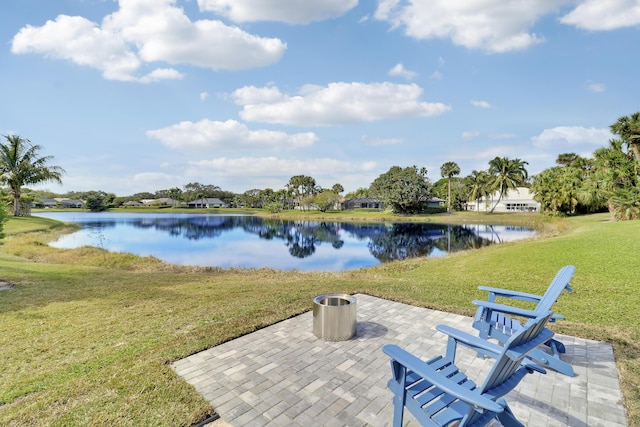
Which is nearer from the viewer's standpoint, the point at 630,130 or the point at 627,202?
the point at 627,202

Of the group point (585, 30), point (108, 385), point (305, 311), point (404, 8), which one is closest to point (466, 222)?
point (585, 30)

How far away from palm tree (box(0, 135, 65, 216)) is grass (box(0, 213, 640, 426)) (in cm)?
2738

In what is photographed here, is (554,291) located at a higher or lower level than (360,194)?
lower

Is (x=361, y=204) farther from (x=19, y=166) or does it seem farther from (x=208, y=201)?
(x=19, y=166)

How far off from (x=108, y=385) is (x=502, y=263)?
11551 millimetres

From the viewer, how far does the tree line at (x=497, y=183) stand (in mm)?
23094

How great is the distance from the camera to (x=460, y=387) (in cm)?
186

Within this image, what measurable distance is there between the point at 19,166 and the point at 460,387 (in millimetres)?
40680

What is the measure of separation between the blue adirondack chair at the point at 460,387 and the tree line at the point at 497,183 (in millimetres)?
27112

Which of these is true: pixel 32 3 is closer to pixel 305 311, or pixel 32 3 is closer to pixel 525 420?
pixel 305 311

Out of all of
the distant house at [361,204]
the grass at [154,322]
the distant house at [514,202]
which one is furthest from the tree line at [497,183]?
the grass at [154,322]

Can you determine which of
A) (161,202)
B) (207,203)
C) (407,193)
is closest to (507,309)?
(407,193)

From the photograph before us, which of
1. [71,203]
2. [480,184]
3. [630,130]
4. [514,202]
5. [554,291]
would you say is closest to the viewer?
[554,291]

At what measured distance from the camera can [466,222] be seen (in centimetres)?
4597
